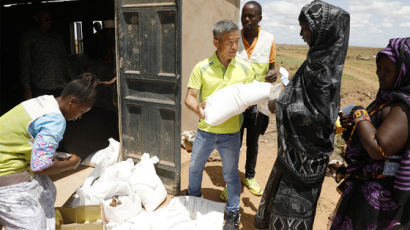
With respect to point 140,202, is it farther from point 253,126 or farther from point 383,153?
point 383,153

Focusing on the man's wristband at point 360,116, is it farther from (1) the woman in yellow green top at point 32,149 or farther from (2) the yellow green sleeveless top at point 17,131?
(2) the yellow green sleeveless top at point 17,131

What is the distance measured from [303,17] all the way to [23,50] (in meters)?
3.61

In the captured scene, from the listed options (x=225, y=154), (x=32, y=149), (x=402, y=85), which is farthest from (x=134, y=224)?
(x=402, y=85)

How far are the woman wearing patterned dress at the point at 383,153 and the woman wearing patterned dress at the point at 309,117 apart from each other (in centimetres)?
17

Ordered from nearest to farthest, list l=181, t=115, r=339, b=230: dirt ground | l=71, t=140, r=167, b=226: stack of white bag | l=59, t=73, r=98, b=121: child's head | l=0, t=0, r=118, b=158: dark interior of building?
l=59, t=73, r=98, b=121: child's head → l=71, t=140, r=167, b=226: stack of white bag → l=181, t=115, r=339, b=230: dirt ground → l=0, t=0, r=118, b=158: dark interior of building

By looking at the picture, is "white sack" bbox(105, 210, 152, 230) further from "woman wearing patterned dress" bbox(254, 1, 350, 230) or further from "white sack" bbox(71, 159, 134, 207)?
"woman wearing patterned dress" bbox(254, 1, 350, 230)

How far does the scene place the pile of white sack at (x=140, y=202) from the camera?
2729mm

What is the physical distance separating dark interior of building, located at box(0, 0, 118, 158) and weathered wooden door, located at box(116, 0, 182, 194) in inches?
85.1

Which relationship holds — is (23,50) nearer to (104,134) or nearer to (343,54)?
(104,134)

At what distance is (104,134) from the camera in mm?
5371

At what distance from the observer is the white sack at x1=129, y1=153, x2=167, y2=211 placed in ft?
10.2

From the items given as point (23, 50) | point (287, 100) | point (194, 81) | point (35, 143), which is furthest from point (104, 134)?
point (287, 100)

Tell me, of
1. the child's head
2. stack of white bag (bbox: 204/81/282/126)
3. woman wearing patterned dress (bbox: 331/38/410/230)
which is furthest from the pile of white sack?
woman wearing patterned dress (bbox: 331/38/410/230)

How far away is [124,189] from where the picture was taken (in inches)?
116
